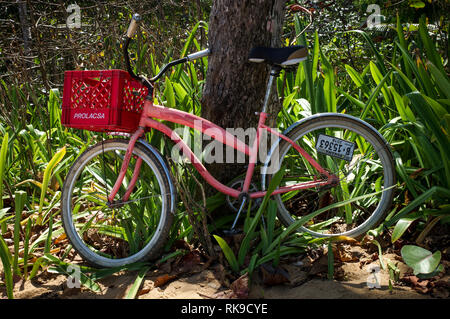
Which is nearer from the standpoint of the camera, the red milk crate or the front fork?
the red milk crate

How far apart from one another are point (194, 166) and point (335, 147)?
31.7 inches

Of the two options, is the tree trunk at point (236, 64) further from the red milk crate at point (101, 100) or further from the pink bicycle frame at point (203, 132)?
the red milk crate at point (101, 100)

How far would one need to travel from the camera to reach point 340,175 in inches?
95.2

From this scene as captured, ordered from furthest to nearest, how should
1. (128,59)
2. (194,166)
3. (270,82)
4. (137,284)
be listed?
(194,166), (270,82), (128,59), (137,284)

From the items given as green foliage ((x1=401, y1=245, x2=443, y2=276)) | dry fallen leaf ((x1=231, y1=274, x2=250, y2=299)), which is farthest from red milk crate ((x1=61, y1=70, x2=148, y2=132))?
green foliage ((x1=401, y1=245, x2=443, y2=276))

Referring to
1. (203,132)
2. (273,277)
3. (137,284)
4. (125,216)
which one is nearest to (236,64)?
(203,132)

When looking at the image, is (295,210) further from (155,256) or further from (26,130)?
(26,130)

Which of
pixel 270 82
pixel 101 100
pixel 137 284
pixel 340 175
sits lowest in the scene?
pixel 137 284

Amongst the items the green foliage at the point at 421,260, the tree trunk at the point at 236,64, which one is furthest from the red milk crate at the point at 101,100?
the green foliage at the point at 421,260

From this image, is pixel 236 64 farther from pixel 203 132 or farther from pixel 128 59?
pixel 128 59

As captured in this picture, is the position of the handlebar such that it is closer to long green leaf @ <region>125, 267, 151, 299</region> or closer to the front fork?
the front fork

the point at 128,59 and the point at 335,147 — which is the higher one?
the point at 128,59

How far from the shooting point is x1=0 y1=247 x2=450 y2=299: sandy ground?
1822 mm

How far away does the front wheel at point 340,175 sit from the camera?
229 cm
